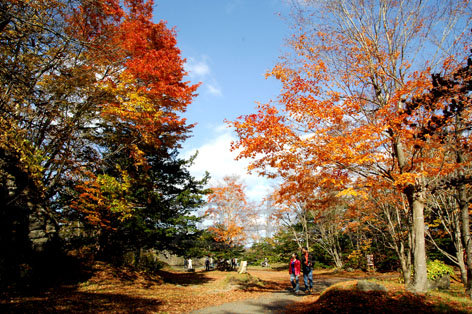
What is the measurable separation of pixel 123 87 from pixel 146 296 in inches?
306

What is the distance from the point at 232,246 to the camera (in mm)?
24234

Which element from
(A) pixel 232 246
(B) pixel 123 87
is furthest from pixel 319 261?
(B) pixel 123 87

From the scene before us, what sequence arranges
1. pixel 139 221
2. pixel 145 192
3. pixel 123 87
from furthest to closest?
pixel 145 192, pixel 139 221, pixel 123 87

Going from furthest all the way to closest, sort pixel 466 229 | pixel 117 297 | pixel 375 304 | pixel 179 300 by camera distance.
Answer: pixel 179 300, pixel 117 297, pixel 466 229, pixel 375 304

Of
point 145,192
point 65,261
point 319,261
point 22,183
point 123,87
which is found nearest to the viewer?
point 22,183

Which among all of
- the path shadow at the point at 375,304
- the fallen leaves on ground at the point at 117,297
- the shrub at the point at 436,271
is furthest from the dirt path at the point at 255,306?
the shrub at the point at 436,271

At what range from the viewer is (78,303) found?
6926mm

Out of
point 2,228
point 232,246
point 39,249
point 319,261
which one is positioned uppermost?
point 2,228

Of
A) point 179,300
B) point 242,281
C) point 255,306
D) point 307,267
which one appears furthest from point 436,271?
point 179,300

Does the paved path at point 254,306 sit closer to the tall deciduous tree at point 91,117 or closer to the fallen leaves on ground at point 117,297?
the fallen leaves on ground at point 117,297

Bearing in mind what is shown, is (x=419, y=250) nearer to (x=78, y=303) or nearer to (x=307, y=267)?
(x=307, y=267)

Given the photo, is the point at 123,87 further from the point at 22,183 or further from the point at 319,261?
the point at 319,261

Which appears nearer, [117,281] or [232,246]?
[117,281]

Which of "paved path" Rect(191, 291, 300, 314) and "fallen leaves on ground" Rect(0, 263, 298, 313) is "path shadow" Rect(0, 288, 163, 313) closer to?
"fallen leaves on ground" Rect(0, 263, 298, 313)
